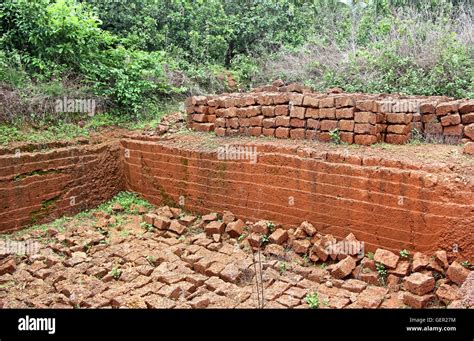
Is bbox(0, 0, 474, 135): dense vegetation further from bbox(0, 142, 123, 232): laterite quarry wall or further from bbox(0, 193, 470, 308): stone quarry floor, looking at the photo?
bbox(0, 193, 470, 308): stone quarry floor

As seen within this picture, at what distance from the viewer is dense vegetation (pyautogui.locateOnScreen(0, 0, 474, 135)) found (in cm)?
762

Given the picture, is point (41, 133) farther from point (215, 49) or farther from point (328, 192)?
point (215, 49)

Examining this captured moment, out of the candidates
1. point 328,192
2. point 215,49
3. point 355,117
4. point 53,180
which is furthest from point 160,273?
point 215,49

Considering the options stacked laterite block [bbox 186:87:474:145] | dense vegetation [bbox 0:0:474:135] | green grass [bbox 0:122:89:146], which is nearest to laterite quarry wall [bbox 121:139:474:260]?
stacked laterite block [bbox 186:87:474:145]

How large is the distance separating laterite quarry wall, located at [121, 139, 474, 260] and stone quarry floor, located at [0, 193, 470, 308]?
21.7 inches

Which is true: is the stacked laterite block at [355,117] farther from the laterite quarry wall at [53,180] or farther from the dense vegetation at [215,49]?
the laterite quarry wall at [53,180]

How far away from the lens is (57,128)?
7.36 meters

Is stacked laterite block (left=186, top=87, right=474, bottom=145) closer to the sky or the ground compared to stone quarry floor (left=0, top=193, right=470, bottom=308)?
closer to the sky

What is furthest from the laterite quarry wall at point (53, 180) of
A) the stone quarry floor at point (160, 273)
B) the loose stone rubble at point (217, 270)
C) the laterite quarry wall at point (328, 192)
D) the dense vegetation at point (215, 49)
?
the dense vegetation at point (215, 49)

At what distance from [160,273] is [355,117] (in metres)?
3.19

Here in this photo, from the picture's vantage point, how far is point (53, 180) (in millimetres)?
6898

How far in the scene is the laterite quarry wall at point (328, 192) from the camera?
459cm

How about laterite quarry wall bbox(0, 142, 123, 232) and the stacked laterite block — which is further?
laterite quarry wall bbox(0, 142, 123, 232)

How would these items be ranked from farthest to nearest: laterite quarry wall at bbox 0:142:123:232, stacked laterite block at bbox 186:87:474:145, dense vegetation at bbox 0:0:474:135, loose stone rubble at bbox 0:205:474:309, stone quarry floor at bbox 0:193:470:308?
dense vegetation at bbox 0:0:474:135 → laterite quarry wall at bbox 0:142:123:232 → stacked laterite block at bbox 186:87:474:145 → stone quarry floor at bbox 0:193:470:308 → loose stone rubble at bbox 0:205:474:309
